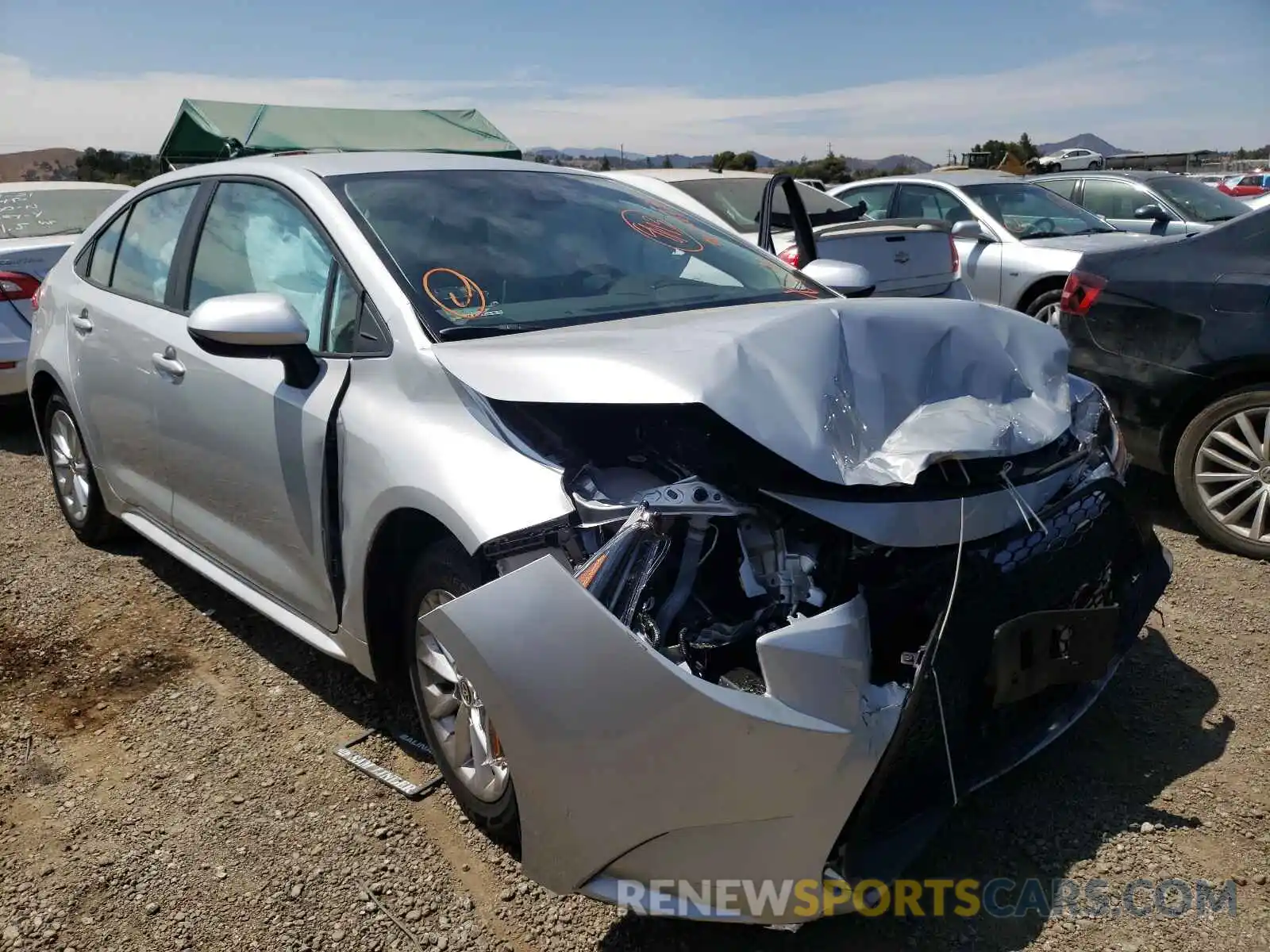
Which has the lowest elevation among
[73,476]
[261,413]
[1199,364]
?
[73,476]

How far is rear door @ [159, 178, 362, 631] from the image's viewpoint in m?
2.73

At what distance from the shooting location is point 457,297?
2652mm

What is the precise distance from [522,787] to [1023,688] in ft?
3.49

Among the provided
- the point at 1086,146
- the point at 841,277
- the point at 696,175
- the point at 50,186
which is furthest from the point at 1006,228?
the point at 1086,146

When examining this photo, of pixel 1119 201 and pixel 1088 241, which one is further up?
pixel 1119 201

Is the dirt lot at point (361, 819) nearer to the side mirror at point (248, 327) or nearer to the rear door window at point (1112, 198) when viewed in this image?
the side mirror at point (248, 327)

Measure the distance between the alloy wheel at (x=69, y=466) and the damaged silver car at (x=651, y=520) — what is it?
60.5 inches

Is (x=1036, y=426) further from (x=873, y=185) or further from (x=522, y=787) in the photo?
(x=873, y=185)

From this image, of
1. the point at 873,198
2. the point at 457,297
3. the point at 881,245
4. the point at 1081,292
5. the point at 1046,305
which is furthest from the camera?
the point at 873,198

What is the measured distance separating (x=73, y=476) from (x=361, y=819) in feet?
9.29

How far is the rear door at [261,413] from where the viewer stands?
8.97ft

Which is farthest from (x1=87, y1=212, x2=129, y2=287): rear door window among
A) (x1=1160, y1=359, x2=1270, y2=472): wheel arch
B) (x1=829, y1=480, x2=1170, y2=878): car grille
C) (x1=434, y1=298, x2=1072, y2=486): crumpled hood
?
(x1=1160, y1=359, x2=1270, y2=472): wheel arch

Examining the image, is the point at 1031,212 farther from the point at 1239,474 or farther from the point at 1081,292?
the point at 1239,474

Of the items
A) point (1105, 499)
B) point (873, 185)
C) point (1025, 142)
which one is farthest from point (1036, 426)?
point (1025, 142)
